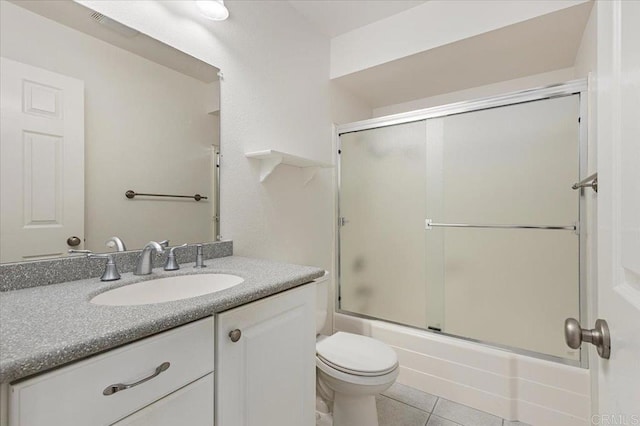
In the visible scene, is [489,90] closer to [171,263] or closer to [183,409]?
[171,263]

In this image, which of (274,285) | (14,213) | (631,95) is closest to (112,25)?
(14,213)

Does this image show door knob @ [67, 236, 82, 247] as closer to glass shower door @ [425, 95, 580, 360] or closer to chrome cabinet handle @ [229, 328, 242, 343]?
chrome cabinet handle @ [229, 328, 242, 343]

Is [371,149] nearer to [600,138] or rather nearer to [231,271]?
[231,271]

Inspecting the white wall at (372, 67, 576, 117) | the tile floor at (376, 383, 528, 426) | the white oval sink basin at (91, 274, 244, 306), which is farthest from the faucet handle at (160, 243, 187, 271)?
the white wall at (372, 67, 576, 117)

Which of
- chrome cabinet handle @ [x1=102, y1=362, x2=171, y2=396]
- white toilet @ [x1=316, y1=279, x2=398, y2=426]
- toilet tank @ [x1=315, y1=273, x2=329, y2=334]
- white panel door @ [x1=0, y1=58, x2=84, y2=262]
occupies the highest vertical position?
white panel door @ [x1=0, y1=58, x2=84, y2=262]

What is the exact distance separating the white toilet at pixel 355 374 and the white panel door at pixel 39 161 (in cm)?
121

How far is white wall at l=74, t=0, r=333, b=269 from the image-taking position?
1394 mm

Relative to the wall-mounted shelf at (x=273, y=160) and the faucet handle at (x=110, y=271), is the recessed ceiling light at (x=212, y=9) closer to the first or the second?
the wall-mounted shelf at (x=273, y=160)

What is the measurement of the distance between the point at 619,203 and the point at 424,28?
185 centimetres

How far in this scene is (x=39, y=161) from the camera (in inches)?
38.3

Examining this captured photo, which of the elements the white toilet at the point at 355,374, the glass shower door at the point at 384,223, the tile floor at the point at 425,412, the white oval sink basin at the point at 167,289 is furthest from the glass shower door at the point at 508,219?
the white oval sink basin at the point at 167,289

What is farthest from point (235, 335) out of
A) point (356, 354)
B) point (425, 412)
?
point (425, 412)

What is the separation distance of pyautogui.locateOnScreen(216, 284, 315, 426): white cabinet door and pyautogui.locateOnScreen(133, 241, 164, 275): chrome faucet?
1.54 feet

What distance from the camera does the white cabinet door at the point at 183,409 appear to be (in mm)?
661
